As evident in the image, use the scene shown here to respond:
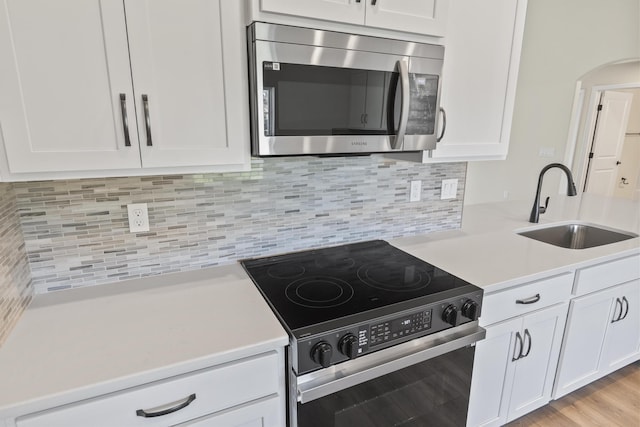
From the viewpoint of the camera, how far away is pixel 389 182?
1.90 m

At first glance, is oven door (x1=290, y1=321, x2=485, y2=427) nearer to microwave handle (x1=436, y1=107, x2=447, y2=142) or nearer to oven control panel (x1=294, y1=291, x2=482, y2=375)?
oven control panel (x1=294, y1=291, x2=482, y2=375)

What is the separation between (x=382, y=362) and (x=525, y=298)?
31.4 inches

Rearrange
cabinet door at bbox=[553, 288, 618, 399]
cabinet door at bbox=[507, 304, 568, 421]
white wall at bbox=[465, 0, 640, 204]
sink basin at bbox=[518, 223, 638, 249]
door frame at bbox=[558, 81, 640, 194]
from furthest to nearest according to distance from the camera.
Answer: door frame at bbox=[558, 81, 640, 194], white wall at bbox=[465, 0, 640, 204], sink basin at bbox=[518, 223, 638, 249], cabinet door at bbox=[553, 288, 618, 399], cabinet door at bbox=[507, 304, 568, 421]

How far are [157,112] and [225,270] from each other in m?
0.72

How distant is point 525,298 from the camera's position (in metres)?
1.58

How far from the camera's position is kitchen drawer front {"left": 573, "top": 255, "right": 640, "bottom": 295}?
175 cm

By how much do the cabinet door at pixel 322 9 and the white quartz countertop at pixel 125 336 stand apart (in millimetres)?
988

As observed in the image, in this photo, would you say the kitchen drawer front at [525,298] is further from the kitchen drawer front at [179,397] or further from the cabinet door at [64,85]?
the cabinet door at [64,85]

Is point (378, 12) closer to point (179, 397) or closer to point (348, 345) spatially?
point (348, 345)

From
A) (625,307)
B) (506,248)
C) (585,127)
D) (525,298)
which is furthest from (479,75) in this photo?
(585,127)

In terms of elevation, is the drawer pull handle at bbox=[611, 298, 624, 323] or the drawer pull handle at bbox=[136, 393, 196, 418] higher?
the drawer pull handle at bbox=[136, 393, 196, 418]

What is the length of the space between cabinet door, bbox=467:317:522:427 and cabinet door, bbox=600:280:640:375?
836 millimetres

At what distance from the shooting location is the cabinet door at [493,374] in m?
1.54

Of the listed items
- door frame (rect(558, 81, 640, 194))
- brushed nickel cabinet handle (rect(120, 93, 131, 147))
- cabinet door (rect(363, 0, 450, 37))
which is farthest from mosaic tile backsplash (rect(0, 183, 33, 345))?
door frame (rect(558, 81, 640, 194))
